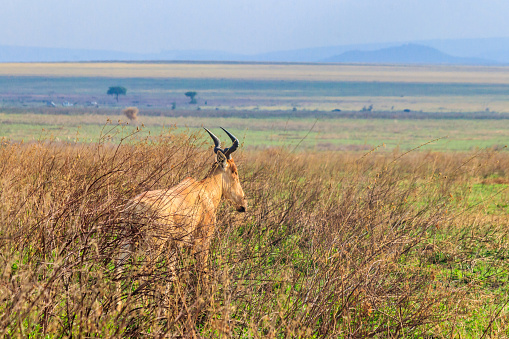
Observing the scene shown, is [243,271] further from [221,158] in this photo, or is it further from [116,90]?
[116,90]

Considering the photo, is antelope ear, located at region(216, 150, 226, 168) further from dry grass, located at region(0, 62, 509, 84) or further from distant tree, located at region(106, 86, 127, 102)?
dry grass, located at region(0, 62, 509, 84)

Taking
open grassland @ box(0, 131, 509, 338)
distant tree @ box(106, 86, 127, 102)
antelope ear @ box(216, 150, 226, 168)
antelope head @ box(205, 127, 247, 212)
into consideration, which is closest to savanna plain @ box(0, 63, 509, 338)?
open grassland @ box(0, 131, 509, 338)

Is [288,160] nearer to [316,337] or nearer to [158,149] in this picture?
[158,149]

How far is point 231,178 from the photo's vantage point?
5.96 metres

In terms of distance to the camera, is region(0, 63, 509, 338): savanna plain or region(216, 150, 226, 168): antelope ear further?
region(216, 150, 226, 168): antelope ear

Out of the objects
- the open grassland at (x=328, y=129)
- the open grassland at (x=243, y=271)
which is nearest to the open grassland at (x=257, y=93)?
the open grassland at (x=328, y=129)

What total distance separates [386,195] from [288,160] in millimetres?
3835

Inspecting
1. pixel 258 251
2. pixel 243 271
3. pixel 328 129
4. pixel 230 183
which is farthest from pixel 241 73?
pixel 243 271

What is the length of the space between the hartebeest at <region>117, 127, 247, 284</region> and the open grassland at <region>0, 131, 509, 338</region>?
0.11 m

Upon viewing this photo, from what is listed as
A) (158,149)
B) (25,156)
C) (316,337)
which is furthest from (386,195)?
→ (25,156)

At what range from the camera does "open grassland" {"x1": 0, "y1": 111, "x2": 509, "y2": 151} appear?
3353 cm

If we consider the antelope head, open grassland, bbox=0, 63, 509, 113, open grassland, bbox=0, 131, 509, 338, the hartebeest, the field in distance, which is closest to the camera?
open grassland, bbox=0, 131, 509, 338

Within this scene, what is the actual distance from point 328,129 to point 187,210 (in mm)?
41343

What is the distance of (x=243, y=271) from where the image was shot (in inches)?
157
